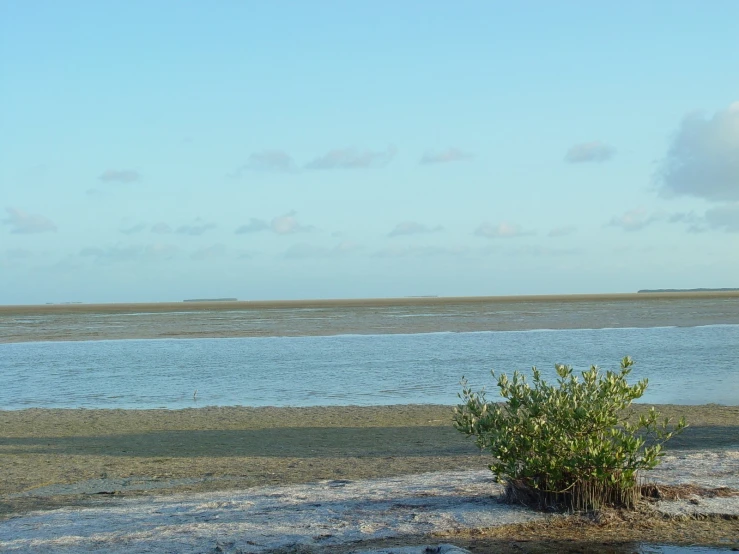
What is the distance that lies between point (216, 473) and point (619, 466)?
5635 millimetres

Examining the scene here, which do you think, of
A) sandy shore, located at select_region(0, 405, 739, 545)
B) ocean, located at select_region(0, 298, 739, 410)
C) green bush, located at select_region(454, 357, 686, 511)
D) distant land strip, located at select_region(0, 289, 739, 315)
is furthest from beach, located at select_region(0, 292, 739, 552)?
distant land strip, located at select_region(0, 289, 739, 315)

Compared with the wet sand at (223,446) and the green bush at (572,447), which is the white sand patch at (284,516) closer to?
the green bush at (572,447)

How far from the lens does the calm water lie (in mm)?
20281

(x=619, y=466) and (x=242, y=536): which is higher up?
(x=619, y=466)

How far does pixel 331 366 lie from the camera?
26781mm

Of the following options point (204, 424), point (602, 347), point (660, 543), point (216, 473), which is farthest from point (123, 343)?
point (660, 543)

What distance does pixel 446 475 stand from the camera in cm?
980

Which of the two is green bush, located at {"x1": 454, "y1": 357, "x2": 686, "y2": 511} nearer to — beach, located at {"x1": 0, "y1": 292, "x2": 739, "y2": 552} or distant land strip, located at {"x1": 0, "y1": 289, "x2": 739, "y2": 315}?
beach, located at {"x1": 0, "y1": 292, "x2": 739, "y2": 552}

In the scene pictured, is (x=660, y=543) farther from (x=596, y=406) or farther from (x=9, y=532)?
(x=9, y=532)

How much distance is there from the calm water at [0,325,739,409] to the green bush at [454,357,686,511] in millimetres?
11401

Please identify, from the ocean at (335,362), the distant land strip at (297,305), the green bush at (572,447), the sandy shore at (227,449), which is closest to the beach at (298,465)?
the sandy shore at (227,449)

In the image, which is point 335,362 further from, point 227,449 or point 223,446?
point 227,449

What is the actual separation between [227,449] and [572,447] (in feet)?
23.8

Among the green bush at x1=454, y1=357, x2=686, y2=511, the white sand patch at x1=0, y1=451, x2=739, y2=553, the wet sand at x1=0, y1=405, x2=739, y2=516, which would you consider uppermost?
the green bush at x1=454, y1=357, x2=686, y2=511
